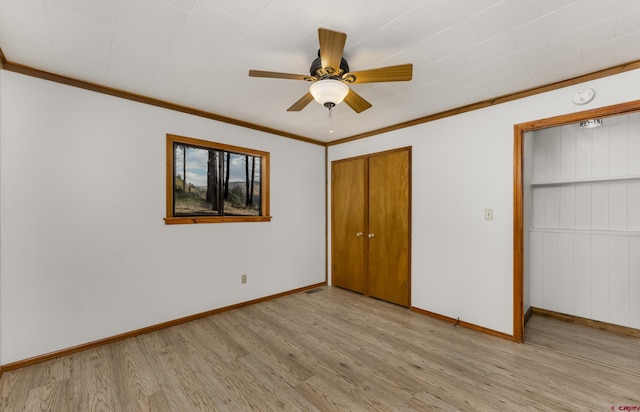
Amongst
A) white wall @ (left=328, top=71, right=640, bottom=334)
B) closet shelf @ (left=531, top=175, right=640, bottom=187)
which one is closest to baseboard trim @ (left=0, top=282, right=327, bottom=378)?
white wall @ (left=328, top=71, right=640, bottom=334)

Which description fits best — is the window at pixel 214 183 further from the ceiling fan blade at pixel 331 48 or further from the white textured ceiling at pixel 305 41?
the ceiling fan blade at pixel 331 48

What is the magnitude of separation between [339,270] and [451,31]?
3625 millimetres

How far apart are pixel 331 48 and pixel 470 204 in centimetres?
237

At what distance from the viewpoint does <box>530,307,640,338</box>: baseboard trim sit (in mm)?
2857

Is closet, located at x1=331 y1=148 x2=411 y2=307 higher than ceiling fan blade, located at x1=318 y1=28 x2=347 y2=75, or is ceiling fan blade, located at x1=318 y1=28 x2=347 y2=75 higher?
ceiling fan blade, located at x1=318 y1=28 x2=347 y2=75

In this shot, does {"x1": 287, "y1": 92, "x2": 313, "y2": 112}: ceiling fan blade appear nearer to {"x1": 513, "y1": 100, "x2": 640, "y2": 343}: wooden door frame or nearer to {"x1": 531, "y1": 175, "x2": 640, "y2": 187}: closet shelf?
{"x1": 513, "y1": 100, "x2": 640, "y2": 343}: wooden door frame

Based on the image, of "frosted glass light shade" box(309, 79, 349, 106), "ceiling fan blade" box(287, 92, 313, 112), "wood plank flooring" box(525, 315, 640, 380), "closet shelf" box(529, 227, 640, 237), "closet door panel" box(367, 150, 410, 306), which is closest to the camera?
"frosted glass light shade" box(309, 79, 349, 106)

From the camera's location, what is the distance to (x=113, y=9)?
162 centimetres

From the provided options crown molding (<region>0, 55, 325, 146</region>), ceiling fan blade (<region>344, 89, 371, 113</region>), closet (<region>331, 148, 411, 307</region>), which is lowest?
closet (<region>331, 148, 411, 307</region>)

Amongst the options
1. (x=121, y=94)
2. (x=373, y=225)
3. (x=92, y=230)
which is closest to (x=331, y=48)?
(x=121, y=94)

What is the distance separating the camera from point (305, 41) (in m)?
1.89

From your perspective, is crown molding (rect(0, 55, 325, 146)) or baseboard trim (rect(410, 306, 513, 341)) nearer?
crown molding (rect(0, 55, 325, 146))

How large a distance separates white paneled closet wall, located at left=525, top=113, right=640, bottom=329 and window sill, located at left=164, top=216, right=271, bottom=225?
3.61 meters

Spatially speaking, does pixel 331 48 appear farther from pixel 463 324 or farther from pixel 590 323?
pixel 590 323
